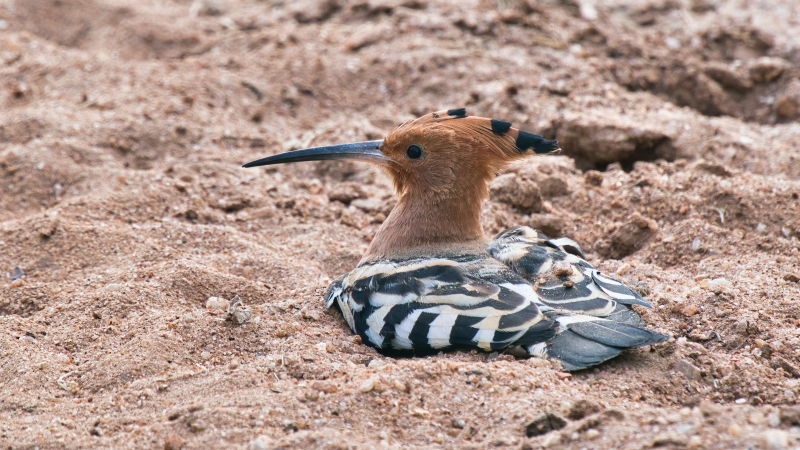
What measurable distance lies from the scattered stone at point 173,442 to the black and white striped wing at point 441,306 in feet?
3.65

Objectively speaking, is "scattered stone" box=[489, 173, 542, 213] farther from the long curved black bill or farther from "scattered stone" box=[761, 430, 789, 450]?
"scattered stone" box=[761, 430, 789, 450]

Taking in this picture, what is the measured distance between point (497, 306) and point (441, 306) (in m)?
0.26

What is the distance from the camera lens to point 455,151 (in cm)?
429

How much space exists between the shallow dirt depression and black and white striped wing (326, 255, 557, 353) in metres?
0.11

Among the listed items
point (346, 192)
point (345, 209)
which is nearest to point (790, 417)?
point (345, 209)

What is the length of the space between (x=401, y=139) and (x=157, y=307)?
1.56 m

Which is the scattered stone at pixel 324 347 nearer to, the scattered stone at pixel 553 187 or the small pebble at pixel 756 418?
the small pebble at pixel 756 418

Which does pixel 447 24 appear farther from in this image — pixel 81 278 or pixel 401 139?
pixel 81 278

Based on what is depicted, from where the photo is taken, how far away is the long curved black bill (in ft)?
14.9

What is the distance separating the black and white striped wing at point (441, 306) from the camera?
11.7 feet

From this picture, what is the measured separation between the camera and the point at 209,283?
4.31 m

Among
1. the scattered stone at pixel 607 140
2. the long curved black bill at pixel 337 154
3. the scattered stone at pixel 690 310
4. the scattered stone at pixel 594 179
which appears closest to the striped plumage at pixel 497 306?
the scattered stone at pixel 690 310

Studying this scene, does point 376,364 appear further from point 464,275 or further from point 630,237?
point 630,237

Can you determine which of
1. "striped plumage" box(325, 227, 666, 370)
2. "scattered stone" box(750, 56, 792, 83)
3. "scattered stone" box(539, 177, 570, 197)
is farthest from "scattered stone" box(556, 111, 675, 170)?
"striped plumage" box(325, 227, 666, 370)
